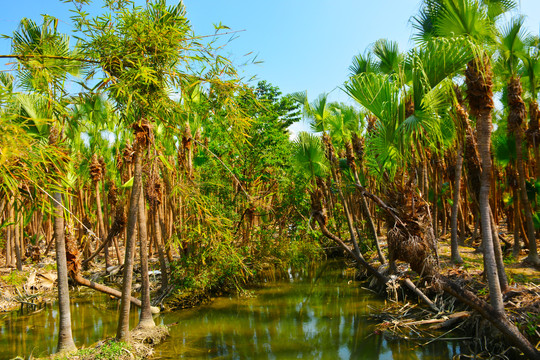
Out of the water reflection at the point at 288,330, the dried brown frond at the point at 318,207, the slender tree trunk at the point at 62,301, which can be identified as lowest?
the water reflection at the point at 288,330

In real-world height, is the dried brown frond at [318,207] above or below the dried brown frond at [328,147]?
below

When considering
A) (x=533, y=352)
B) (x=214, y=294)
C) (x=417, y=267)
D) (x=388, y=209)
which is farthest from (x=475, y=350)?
(x=214, y=294)

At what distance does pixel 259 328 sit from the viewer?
970 cm

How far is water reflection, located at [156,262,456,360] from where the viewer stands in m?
7.70

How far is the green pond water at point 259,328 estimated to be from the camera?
784 cm

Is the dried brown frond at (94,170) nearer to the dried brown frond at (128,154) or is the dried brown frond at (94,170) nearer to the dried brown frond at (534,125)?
the dried brown frond at (128,154)

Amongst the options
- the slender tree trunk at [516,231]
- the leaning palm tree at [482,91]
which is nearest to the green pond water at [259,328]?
the leaning palm tree at [482,91]

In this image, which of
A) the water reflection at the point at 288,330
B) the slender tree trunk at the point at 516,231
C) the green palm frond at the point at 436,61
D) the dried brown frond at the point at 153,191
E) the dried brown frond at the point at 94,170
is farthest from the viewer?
the dried brown frond at the point at 94,170

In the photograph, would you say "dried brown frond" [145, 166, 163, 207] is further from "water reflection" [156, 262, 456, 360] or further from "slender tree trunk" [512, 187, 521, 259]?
"slender tree trunk" [512, 187, 521, 259]

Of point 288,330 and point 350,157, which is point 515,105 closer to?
point 350,157

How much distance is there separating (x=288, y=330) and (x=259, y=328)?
2.57 ft

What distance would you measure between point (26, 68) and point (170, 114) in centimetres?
205

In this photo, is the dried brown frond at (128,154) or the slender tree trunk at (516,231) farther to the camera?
the slender tree trunk at (516,231)

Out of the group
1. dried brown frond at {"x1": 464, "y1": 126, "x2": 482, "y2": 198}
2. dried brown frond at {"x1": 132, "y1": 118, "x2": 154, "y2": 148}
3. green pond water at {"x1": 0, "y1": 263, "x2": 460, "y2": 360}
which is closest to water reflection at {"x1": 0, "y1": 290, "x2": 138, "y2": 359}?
green pond water at {"x1": 0, "y1": 263, "x2": 460, "y2": 360}
